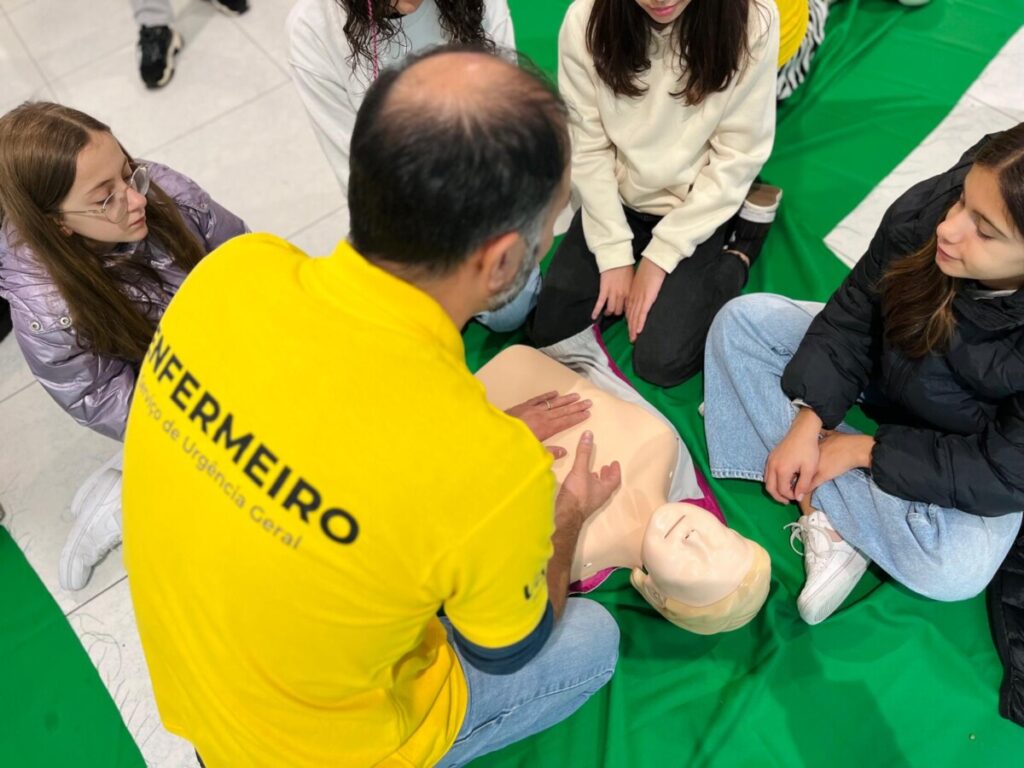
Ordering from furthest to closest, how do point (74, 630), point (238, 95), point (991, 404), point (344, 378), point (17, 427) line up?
point (238, 95)
point (17, 427)
point (74, 630)
point (991, 404)
point (344, 378)

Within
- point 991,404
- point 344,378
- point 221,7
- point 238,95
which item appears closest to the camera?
point 344,378

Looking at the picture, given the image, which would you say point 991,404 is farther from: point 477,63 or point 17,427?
point 17,427

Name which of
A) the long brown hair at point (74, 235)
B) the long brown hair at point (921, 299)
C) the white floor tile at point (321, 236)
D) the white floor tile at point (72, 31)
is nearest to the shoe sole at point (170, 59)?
the white floor tile at point (72, 31)

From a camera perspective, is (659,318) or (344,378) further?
(659,318)

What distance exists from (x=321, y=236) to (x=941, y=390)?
1495 mm

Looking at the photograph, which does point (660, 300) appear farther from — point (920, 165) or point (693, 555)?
point (920, 165)

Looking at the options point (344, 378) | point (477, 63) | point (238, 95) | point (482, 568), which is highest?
point (477, 63)

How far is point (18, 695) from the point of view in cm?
152

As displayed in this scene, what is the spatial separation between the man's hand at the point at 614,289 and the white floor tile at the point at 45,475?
1144mm

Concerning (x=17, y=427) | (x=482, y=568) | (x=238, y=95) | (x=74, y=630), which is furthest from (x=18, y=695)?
(x=238, y=95)

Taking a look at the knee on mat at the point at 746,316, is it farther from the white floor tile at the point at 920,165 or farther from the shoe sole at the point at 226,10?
the shoe sole at the point at 226,10

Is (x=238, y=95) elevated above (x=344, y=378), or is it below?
below

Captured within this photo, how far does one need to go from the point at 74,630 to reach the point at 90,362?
A: 57 cm

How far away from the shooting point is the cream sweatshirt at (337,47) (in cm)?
146
